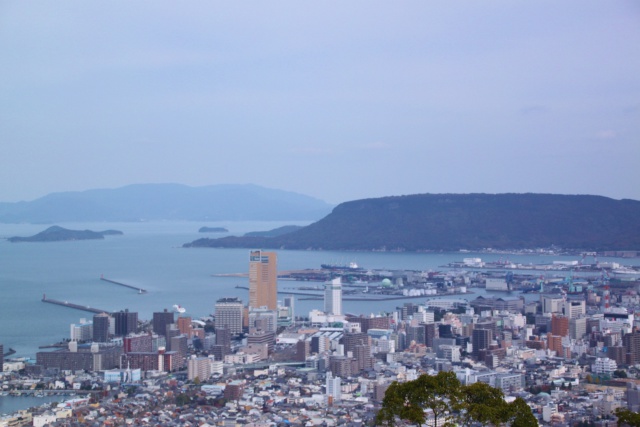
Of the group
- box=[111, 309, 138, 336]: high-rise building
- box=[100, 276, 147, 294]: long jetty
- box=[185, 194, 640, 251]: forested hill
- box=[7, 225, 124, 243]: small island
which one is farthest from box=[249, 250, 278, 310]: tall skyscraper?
box=[7, 225, 124, 243]: small island

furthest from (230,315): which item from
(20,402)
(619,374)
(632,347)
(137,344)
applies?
(619,374)

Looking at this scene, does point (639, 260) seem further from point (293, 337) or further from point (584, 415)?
point (584, 415)

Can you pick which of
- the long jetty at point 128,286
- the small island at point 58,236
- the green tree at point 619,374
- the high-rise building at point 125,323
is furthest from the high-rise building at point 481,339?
the small island at point 58,236

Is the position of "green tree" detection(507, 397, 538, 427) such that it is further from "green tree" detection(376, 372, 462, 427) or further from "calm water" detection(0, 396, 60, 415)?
"calm water" detection(0, 396, 60, 415)

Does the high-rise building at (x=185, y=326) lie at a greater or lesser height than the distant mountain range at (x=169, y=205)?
lesser

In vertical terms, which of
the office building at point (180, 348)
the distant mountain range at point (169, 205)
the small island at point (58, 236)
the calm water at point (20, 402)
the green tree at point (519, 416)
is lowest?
the calm water at point (20, 402)

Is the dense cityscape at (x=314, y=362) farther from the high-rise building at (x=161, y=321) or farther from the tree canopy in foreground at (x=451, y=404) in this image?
the tree canopy in foreground at (x=451, y=404)

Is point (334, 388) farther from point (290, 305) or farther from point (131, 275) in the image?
point (131, 275)
